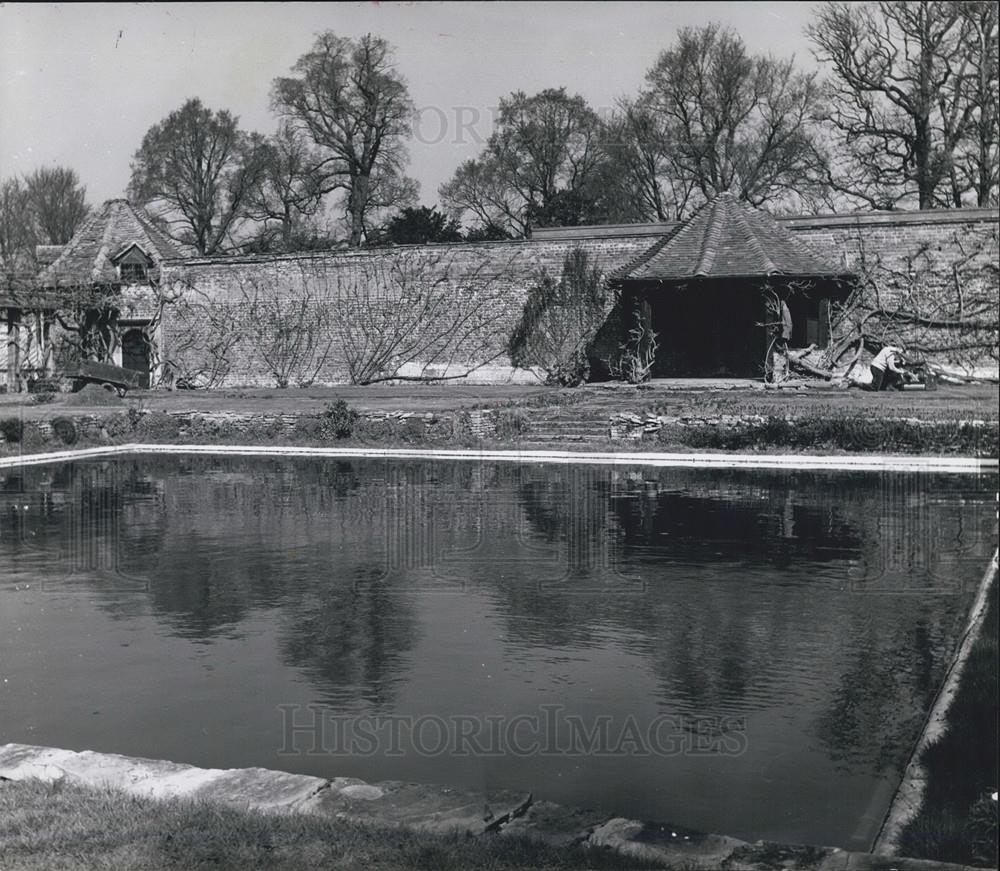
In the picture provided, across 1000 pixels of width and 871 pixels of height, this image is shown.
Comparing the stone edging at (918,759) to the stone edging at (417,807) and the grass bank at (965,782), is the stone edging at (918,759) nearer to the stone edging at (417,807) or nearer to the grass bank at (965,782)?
the grass bank at (965,782)

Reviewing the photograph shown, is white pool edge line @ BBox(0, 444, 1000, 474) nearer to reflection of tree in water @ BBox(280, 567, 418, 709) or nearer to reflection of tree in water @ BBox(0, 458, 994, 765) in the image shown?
reflection of tree in water @ BBox(0, 458, 994, 765)

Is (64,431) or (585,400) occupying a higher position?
(585,400)

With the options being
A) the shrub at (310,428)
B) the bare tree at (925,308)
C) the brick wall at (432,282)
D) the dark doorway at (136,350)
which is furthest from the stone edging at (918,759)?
the dark doorway at (136,350)

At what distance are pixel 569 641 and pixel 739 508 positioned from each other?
6.87 meters

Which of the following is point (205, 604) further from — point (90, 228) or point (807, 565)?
point (90, 228)

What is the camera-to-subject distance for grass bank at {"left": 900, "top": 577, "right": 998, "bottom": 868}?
14.5 feet

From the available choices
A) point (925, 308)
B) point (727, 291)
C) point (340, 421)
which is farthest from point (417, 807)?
point (925, 308)

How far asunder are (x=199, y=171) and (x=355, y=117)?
14066 mm

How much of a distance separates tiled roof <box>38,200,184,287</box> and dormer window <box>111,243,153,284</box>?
0.20 meters

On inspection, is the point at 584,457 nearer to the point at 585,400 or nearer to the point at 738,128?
the point at 585,400

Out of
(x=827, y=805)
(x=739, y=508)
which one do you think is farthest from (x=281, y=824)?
(x=739, y=508)

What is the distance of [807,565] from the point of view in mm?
10961

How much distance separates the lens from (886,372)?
87.5 ft

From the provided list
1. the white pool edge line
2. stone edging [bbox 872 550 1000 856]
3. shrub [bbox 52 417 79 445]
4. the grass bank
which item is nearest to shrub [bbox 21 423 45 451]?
shrub [bbox 52 417 79 445]
